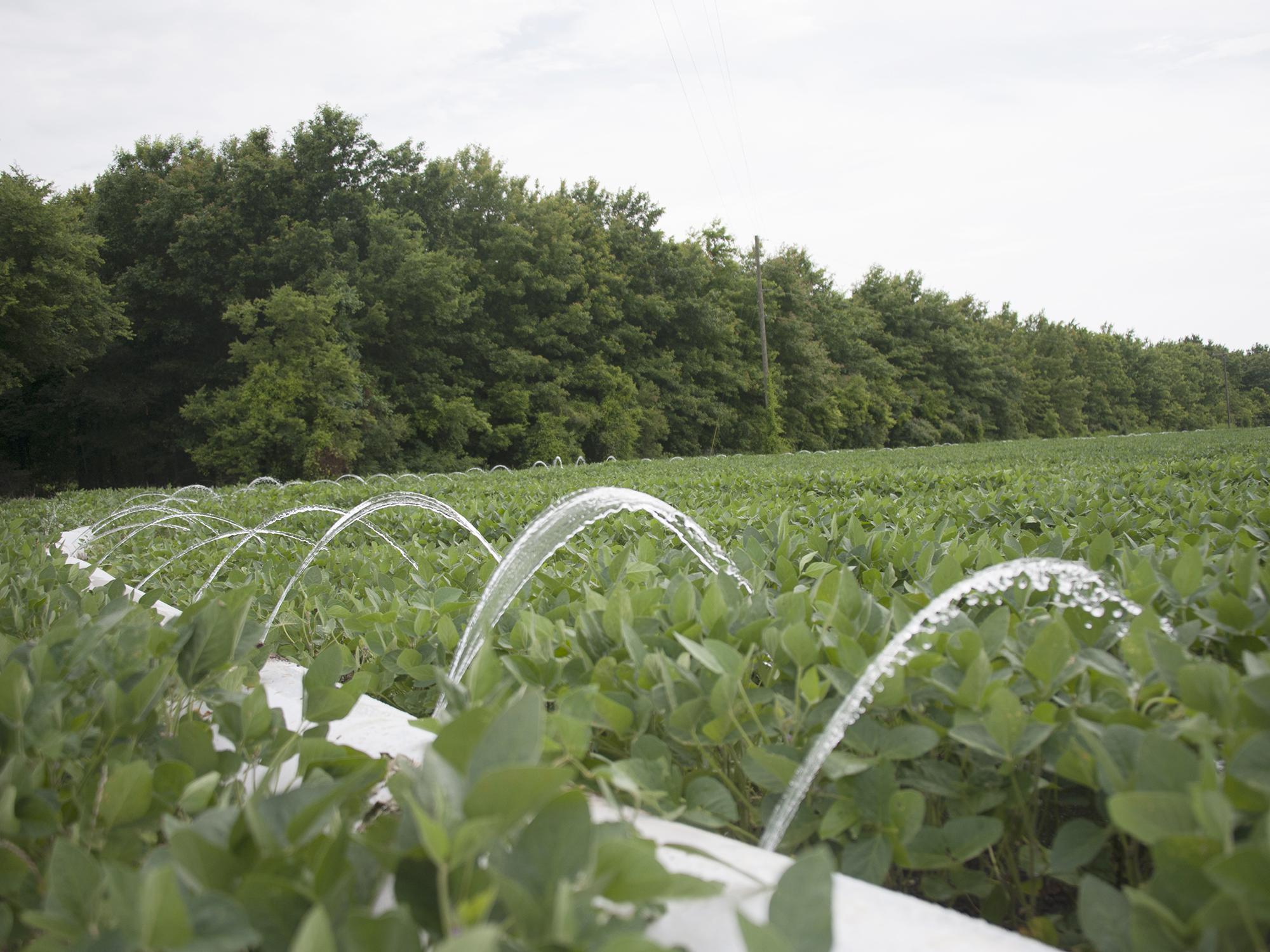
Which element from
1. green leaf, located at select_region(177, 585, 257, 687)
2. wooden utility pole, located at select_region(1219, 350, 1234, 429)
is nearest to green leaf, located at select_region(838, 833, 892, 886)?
green leaf, located at select_region(177, 585, 257, 687)

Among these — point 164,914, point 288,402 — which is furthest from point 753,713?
point 288,402

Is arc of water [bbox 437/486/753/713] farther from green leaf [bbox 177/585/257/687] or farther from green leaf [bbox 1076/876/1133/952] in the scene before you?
green leaf [bbox 1076/876/1133/952]

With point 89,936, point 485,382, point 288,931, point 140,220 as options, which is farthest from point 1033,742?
point 140,220

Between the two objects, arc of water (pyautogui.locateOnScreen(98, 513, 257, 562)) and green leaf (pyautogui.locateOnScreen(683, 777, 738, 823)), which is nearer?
green leaf (pyautogui.locateOnScreen(683, 777, 738, 823))

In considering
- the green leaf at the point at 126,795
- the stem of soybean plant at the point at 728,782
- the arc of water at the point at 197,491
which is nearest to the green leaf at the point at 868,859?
the stem of soybean plant at the point at 728,782

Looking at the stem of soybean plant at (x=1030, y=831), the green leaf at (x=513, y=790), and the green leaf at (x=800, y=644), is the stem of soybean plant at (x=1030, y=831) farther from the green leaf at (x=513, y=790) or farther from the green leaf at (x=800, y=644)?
the green leaf at (x=513, y=790)

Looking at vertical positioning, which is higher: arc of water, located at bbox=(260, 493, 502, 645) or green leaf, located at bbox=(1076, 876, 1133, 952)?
arc of water, located at bbox=(260, 493, 502, 645)

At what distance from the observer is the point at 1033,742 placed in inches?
39.1

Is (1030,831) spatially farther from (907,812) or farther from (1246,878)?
(1246,878)

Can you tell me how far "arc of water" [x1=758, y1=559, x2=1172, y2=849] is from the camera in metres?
1.06

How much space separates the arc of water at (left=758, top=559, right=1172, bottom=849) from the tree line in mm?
26593

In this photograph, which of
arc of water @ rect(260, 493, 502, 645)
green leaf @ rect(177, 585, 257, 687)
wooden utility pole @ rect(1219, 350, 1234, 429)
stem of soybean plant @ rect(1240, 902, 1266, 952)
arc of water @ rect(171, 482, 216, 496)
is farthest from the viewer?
wooden utility pole @ rect(1219, 350, 1234, 429)

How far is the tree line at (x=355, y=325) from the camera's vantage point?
85.9ft

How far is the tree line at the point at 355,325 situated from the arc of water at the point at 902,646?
87.2 ft
